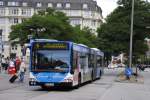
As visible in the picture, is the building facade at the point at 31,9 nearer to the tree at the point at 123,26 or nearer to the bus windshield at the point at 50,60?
the tree at the point at 123,26

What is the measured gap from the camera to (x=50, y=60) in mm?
26500

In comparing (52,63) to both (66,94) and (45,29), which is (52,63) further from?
(45,29)

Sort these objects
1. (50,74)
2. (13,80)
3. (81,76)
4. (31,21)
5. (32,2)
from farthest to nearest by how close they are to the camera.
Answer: (32,2) → (31,21) → (13,80) → (81,76) → (50,74)

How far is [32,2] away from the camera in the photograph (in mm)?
154500

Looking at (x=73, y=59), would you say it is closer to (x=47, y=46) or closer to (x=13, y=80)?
(x=47, y=46)

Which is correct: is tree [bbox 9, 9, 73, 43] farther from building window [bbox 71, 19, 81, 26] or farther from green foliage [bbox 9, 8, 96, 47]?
building window [bbox 71, 19, 81, 26]

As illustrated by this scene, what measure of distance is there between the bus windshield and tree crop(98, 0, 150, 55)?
3429 cm

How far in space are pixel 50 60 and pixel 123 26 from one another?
1374 inches

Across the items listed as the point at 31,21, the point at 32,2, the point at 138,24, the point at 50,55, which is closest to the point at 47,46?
the point at 50,55

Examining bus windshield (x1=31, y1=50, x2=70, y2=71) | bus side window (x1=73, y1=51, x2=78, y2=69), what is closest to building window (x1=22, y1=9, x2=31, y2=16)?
bus side window (x1=73, y1=51, x2=78, y2=69)

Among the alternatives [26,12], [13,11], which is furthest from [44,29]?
[26,12]

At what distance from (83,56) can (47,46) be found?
5.68 metres

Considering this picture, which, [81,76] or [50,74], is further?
[81,76]

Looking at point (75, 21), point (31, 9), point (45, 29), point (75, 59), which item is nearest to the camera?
point (75, 59)
